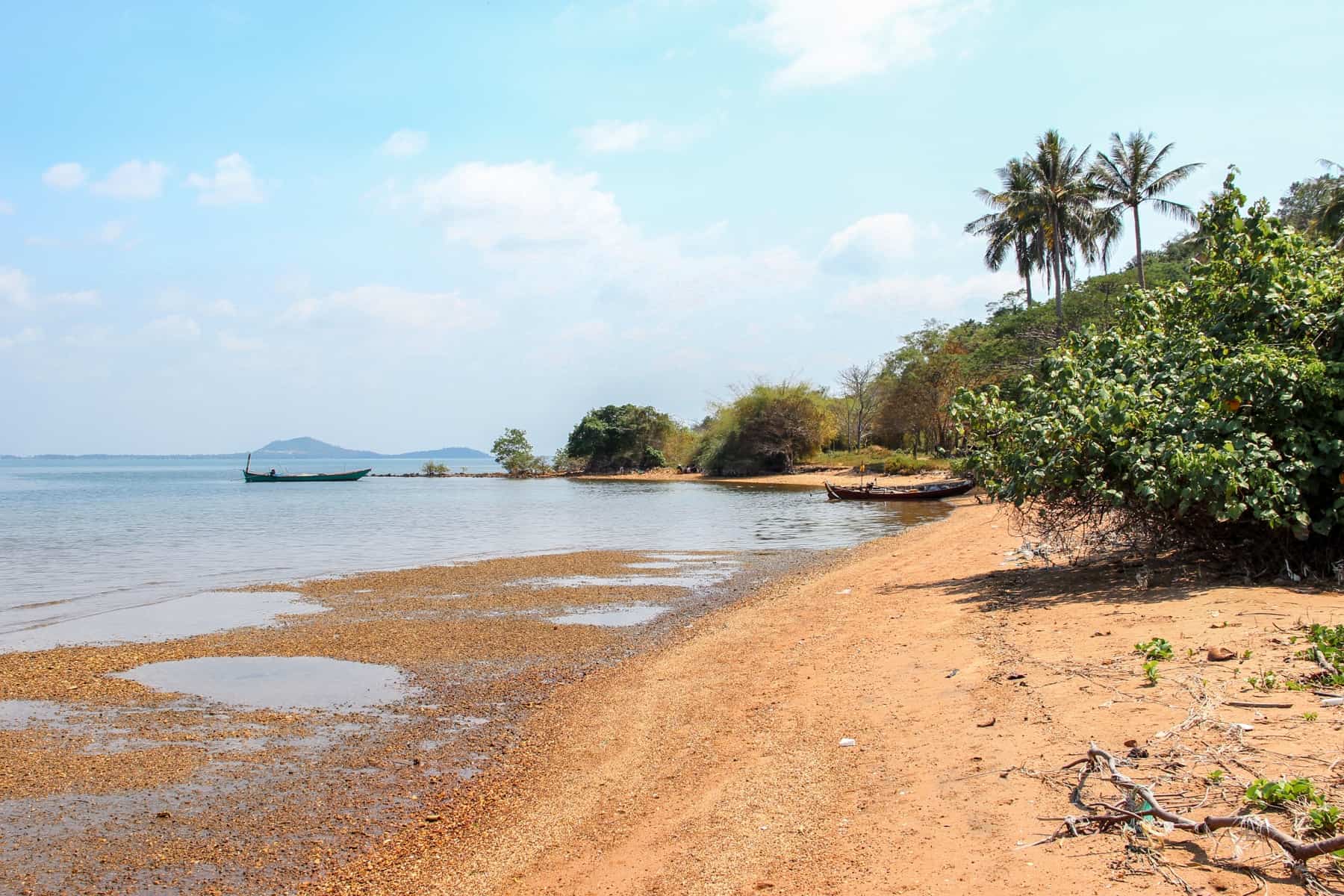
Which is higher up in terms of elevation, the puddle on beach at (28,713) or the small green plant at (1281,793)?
the small green plant at (1281,793)

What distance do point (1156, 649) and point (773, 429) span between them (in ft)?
207

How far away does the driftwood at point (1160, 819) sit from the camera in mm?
3346

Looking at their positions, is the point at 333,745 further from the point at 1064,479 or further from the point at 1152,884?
the point at 1064,479

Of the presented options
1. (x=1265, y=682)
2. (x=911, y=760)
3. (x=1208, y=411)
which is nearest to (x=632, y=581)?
(x=1208, y=411)

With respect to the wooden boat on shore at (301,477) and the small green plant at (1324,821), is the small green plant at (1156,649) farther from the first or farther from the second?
the wooden boat on shore at (301,477)

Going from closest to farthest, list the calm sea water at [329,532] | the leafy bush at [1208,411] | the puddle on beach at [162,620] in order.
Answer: the leafy bush at [1208,411], the puddle on beach at [162,620], the calm sea water at [329,532]

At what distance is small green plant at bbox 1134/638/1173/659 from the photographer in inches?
249

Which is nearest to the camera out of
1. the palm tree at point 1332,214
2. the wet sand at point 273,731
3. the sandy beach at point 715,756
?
the sandy beach at point 715,756

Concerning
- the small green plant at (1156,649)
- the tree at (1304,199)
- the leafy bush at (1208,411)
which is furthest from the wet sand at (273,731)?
the tree at (1304,199)

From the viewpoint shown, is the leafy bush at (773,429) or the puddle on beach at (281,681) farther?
the leafy bush at (773,429)

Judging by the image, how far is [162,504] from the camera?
165 ft

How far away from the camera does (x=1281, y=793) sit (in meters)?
3.73

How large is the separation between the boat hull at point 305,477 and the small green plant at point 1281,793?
83.5 meters

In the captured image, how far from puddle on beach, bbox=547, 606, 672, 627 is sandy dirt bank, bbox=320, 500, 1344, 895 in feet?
11.2
